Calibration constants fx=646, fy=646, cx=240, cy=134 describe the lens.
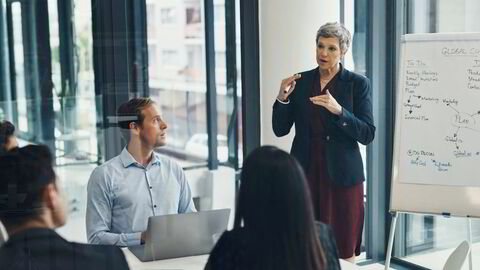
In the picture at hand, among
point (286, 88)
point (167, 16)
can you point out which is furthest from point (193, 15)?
point (286, 88)

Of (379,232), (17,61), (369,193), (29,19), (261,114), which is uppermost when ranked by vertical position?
(29,19)

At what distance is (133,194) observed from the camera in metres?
3.23

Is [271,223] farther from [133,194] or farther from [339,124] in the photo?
[339,124]

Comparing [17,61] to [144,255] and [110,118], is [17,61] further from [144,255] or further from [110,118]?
[144,255]

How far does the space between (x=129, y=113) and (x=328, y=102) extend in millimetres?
1137

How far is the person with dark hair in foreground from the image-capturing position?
6.40ft

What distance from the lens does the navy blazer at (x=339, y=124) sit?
377 cm

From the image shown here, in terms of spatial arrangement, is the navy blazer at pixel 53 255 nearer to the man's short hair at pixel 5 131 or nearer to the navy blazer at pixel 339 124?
the man's short hair at pixel 5 131

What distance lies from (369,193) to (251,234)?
2.71 metres

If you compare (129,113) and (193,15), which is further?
(193,15)

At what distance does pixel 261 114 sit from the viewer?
4.20 m

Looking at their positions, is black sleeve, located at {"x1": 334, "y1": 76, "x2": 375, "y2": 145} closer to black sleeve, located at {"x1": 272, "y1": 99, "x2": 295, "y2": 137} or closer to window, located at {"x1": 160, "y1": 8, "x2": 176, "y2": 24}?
black sleeve, located at {"x1": 272, "y1": 99, "x2": 295, "y2": 137}

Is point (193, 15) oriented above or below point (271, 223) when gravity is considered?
above

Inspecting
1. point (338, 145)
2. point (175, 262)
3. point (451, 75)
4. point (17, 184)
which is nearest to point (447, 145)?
point (451, 75)
